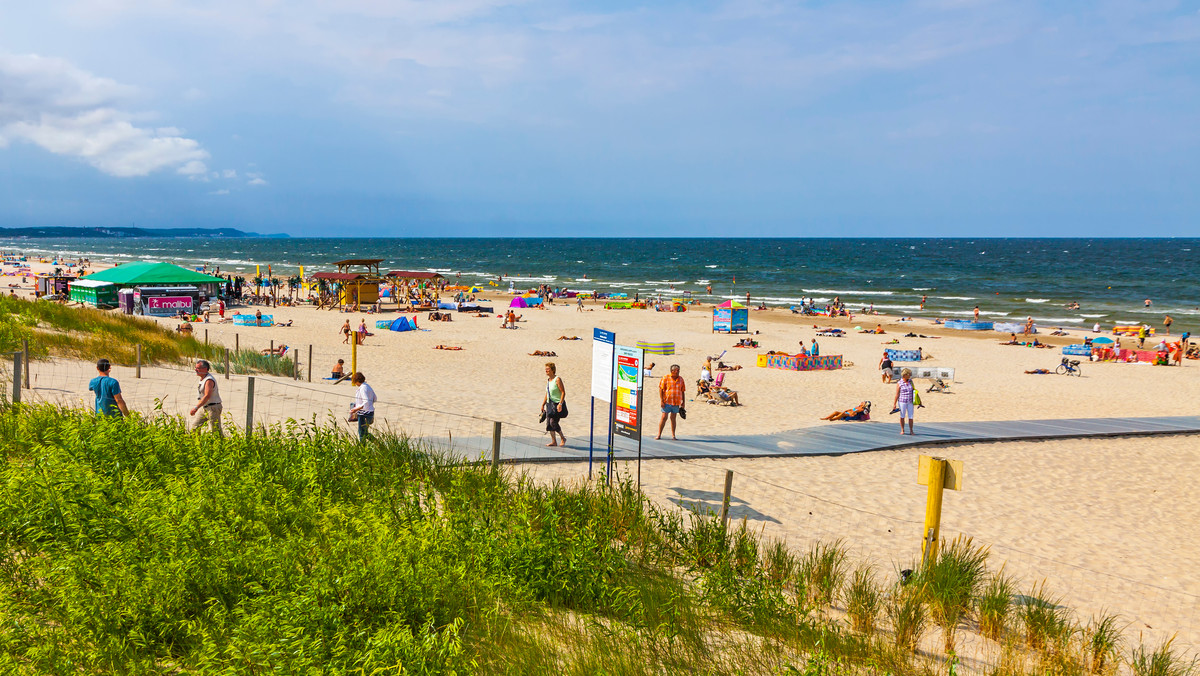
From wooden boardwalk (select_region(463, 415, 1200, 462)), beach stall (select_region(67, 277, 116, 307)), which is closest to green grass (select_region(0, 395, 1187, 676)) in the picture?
wooden boardwalk (select_region(463, 415, 1200, 462))

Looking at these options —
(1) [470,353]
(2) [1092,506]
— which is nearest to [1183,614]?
(2) [1092,506]

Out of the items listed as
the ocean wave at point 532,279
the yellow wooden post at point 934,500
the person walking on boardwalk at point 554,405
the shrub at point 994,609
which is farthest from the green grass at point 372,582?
the ocean wave at point 532,279

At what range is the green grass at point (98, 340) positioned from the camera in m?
14.3

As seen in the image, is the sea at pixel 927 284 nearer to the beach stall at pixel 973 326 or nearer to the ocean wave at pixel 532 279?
the ocean wave at pixel 532 279

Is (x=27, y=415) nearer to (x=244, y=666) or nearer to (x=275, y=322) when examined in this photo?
(x=244, y=666)

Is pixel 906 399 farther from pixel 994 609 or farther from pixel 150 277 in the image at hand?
pixel 150 277

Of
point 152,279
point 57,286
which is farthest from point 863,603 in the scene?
point 57,286

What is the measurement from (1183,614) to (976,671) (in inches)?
115

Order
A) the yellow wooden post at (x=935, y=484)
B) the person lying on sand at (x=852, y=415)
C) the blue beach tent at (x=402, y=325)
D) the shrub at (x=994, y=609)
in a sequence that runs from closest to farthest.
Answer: the shrub at (x=994, y=609)
the yellow wooden post at (x=935, y=484)
the person lying on sand at (x=852, y=415)
the blue beach tent at (x=402, y=325)

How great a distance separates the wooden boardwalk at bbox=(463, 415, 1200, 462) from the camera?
31.9 ft

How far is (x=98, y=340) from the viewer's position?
15.5m

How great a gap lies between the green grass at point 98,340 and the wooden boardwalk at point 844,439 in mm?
8837

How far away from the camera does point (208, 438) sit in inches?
267

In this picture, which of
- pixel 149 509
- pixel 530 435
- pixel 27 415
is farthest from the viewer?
pixel 530 435
